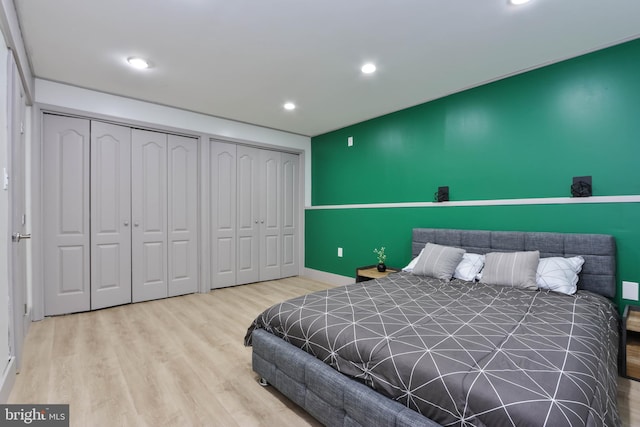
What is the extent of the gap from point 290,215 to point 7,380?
13.0 feet

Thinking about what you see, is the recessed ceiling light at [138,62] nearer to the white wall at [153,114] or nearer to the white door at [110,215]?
the white wall at [153,114]

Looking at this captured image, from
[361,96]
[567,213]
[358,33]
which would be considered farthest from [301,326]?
[361,96]

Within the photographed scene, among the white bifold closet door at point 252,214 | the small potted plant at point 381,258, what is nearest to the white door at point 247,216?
the white bifold closet door at point 252,214

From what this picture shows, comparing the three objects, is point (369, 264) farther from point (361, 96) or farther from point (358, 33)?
point (358, 33)

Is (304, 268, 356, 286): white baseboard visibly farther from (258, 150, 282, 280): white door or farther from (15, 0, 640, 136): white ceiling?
(15, 0, 640, 136): white ceiling

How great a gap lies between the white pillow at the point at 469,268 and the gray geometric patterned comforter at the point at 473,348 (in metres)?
0.46

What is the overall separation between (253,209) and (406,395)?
399 centimetres

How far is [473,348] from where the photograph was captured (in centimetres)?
142

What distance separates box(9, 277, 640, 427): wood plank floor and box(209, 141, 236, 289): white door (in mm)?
1146

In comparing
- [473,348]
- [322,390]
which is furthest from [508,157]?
[322,390]

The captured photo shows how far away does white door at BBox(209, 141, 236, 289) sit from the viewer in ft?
14.8

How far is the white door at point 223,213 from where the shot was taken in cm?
450

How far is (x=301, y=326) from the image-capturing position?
1858mm

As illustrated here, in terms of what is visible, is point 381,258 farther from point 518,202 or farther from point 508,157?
point 508,157
